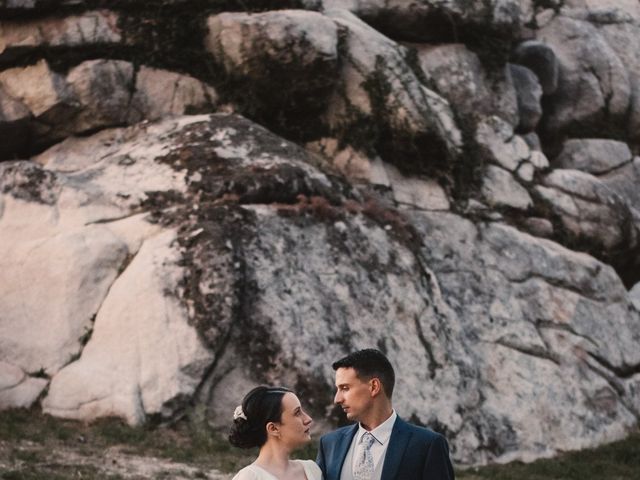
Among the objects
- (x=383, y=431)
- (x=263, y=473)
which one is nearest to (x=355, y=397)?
(x=383, y=431)

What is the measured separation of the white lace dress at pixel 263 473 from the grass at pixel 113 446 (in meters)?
6.91

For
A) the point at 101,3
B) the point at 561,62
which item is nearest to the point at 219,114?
the point at 101,3

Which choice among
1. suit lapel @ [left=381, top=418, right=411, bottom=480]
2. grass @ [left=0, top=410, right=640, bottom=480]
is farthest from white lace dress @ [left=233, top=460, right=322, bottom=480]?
grass @ [left=0, top=410, right=640, bottom=480]

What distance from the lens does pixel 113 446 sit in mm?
15078

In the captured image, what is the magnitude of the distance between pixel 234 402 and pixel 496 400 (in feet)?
17.1

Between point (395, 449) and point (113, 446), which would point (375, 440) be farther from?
point (113, 446)

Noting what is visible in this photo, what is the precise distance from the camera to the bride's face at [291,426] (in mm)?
6824

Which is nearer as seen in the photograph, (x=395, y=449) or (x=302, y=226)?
(x=395, y=449)

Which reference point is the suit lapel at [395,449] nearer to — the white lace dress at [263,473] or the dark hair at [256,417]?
the white lace dress at [263,473]

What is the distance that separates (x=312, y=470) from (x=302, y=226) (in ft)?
39.2

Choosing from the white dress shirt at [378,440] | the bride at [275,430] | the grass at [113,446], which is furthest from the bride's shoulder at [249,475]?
the grass at [113,446]

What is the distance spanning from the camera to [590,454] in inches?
742

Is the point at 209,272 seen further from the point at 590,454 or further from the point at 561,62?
the point at 561,62

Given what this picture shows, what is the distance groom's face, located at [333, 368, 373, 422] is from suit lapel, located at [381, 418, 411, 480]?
8.6 inches
